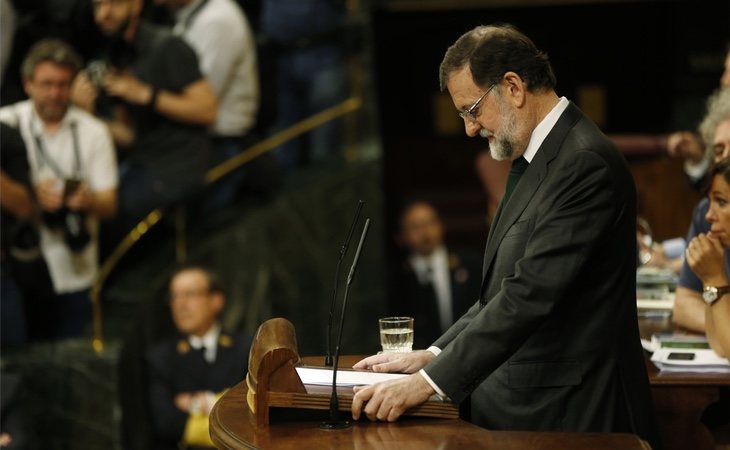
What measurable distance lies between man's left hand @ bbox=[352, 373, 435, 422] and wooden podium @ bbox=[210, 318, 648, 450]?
26 mm

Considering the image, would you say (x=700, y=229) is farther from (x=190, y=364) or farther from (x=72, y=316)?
(x=72, y=316)

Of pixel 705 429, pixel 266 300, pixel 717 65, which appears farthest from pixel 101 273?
pixel 717 65

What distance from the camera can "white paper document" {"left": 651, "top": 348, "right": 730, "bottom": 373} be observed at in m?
3.40

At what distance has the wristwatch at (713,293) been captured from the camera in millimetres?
3480

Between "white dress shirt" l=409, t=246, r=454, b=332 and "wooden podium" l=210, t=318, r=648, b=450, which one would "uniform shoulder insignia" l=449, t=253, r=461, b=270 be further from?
"wooden podium" l=210, t=318, r=648, b=450

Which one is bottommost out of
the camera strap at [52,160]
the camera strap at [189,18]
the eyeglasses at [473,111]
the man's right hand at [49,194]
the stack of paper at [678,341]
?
the stack of paper at [678,341]

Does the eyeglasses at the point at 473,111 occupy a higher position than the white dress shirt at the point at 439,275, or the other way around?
the eyeglasses at the point at 473,111

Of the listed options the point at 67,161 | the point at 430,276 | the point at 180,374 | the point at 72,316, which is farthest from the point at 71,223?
the point at 430,276

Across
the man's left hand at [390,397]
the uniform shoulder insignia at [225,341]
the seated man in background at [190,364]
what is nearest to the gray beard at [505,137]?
the man's left hand at [390,397]

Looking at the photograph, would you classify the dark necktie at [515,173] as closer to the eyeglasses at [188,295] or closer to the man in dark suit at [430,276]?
the eyeglasses at [188,295]

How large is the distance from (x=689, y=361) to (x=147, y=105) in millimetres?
4094

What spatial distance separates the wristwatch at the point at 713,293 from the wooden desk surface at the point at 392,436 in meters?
0.94

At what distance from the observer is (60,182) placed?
6508mm

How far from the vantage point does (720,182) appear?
3.47 metres
